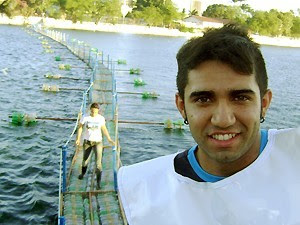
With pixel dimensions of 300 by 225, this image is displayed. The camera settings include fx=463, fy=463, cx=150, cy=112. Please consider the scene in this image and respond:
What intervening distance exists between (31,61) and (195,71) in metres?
47.1

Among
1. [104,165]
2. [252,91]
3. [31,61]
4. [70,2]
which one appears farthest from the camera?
[70,2]

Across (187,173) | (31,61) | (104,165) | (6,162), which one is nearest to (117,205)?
(104,165)

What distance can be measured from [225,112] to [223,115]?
1 centimetres

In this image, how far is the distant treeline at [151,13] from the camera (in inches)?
4887

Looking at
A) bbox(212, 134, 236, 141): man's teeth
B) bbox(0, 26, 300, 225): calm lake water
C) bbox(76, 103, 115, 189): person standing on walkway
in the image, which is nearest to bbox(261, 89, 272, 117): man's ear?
bbox(212, 134, 236, 141): man's teeth

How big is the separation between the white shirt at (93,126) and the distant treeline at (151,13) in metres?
102

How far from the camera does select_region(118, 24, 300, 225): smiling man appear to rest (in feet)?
5.69

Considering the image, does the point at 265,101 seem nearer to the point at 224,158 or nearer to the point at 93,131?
the point at 224,158

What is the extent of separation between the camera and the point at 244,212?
172 cm

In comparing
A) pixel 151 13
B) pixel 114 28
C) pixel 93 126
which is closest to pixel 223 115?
pixel 93 126

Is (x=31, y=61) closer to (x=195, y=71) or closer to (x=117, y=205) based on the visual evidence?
(x=117, y=205)

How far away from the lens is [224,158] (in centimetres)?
187

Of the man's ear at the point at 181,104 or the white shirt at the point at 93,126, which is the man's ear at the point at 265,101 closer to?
the man's ear at the point at 181,104

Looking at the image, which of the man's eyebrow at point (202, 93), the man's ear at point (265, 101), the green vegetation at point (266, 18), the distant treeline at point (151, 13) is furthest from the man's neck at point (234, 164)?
the green vegetation at point (266, 18)
